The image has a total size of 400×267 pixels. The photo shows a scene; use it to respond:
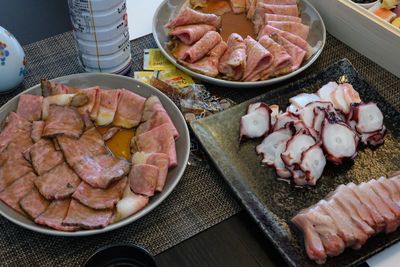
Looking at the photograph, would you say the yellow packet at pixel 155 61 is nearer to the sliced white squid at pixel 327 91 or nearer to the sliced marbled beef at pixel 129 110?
the sliced marbled beef at pixel 129 110

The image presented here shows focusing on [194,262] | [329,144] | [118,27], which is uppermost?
[118,27]

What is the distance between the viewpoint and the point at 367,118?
48.6 inches

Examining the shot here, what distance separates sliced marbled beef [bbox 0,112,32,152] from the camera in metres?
1.08

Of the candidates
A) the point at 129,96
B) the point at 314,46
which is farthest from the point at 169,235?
the point at 314,46

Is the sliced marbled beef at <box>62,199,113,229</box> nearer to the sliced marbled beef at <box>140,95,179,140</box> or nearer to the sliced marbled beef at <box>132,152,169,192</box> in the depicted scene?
the sliced marbled beef at <box>132,152,169,192</box>

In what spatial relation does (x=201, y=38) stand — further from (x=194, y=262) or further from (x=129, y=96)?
(x=194, y=262)

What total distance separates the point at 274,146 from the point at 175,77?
0.40m

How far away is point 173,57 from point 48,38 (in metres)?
0.45

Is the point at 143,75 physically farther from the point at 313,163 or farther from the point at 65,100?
the point at 313,163

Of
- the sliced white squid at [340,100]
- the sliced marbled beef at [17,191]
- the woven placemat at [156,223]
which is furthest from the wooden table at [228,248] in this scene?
the sliced white squid at [340,100]

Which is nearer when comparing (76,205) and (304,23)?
(76,205)

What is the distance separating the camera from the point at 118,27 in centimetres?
123

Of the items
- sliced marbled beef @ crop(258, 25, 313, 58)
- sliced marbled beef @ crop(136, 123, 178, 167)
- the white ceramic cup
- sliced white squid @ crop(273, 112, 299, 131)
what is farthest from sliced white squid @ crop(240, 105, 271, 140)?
the white ceramic cup

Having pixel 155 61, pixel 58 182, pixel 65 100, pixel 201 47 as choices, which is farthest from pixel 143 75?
pixel 58 182
